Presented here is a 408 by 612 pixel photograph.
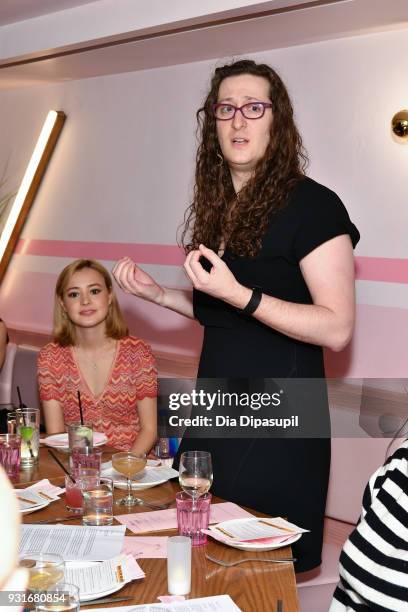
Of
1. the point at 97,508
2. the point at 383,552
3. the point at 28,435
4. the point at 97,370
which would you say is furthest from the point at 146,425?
the point at 383,552

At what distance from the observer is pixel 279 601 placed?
146cm

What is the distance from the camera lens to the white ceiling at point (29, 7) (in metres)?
4.54

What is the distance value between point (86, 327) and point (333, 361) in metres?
1.18

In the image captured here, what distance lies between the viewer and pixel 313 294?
7.20 feet

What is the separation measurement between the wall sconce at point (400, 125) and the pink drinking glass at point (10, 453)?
212 centimetres

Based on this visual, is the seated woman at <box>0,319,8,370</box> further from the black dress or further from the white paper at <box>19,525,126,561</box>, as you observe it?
the white paper at <box>19,525,126,561</box>

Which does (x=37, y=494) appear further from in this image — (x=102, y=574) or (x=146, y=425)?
(x=146, y=425)

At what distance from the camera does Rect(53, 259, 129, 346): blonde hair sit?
3.70 meters

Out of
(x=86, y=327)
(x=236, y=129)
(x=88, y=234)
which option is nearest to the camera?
(x=236, y=129)

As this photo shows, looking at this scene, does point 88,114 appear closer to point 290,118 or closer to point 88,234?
point 88,234

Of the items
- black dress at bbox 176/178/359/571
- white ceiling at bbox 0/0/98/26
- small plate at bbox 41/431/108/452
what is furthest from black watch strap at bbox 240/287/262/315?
white ceiling at bbox 0/0/98/26

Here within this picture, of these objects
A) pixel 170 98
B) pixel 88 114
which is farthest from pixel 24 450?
pixel 88 114

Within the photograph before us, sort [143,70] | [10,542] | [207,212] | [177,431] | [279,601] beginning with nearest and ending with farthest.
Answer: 1. [10,542]
2. [279,601]
3. [207,212]
4. [177,431]
5. [143,70]

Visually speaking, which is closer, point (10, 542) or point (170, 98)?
point (10, 542)
